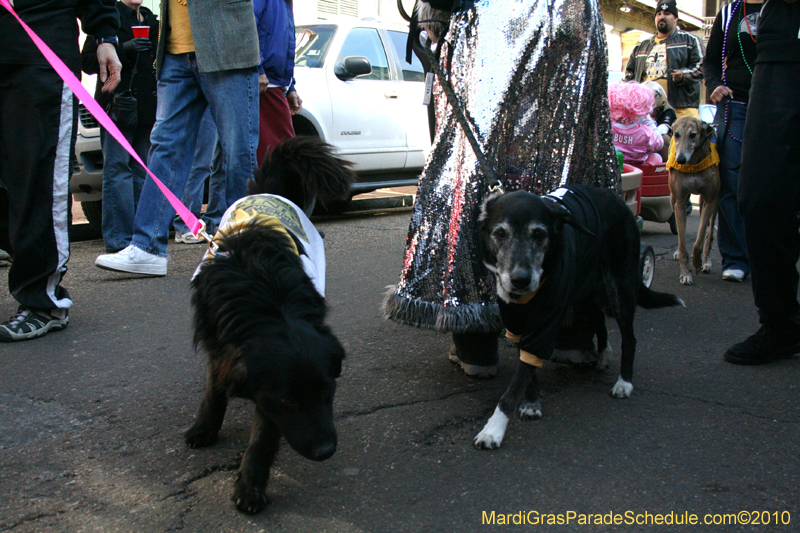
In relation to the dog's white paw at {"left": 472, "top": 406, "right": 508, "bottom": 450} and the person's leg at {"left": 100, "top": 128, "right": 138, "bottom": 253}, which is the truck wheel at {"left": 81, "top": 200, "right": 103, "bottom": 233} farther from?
the dog's white paw at {"left": 472, "top": 406, "right": 508, "bottom": 450}

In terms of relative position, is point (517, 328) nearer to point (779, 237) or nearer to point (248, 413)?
point (248, 413)

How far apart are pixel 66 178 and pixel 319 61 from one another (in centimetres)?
423

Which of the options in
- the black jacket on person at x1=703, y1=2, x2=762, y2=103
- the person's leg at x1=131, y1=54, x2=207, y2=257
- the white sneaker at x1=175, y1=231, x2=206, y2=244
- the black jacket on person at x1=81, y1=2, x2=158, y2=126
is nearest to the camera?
the person's leg at x1=131, y1=54, x2=207, y2=257

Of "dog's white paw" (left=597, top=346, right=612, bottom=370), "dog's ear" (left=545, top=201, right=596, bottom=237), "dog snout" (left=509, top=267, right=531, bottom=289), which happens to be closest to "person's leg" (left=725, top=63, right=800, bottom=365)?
"dog's white paw" (left=597, top=346, right=612, bottom=370)

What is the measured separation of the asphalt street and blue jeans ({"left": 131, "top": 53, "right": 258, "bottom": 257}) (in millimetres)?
943

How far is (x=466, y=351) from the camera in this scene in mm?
3094

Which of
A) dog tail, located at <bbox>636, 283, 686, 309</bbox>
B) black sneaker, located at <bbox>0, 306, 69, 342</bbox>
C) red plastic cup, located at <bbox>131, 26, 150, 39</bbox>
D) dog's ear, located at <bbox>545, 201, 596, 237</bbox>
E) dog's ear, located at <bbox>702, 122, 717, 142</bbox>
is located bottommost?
black sneaker, located at <bbox>0, 306, 69, 342</bbox>

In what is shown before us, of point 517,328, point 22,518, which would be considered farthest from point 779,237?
point 22,518

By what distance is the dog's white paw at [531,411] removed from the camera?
273 centimetres

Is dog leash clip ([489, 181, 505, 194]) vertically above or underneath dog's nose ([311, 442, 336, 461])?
above

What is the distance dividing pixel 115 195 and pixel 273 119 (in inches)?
55.8

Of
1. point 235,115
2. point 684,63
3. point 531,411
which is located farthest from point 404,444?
point 684,63

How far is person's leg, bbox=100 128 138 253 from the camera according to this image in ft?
18.0

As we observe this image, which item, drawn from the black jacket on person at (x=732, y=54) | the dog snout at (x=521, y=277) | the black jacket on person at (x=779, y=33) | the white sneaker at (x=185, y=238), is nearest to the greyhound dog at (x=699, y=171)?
the black jacket on person at (x=732, y=54)
